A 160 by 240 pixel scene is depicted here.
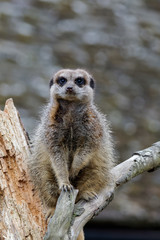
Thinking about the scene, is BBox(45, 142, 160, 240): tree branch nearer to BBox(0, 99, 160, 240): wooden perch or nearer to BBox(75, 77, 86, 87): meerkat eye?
BBox(0, 99, 160, 240): wooden perch

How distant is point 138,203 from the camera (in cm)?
695

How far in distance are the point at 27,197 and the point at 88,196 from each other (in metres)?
0.59

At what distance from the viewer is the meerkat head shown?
16.0ft

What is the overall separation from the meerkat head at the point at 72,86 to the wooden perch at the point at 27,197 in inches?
21.2

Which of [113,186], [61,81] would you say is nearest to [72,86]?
[61,81]

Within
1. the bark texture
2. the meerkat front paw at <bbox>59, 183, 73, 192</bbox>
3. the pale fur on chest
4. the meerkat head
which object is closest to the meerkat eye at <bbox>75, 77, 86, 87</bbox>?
the meerkat head

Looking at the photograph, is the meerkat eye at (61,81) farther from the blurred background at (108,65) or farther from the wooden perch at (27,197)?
the blurred background at (108,65)

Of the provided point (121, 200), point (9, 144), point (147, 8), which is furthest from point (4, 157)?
point (147, 8)

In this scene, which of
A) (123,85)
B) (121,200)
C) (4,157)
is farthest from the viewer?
(123,85)

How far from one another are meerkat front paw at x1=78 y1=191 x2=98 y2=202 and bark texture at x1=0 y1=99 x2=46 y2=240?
416 mm

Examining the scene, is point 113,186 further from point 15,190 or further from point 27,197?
point 15,190

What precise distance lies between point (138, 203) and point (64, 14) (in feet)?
18.6

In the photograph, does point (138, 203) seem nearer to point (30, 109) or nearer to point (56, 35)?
point (30, 109)

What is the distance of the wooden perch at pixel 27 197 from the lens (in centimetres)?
374
